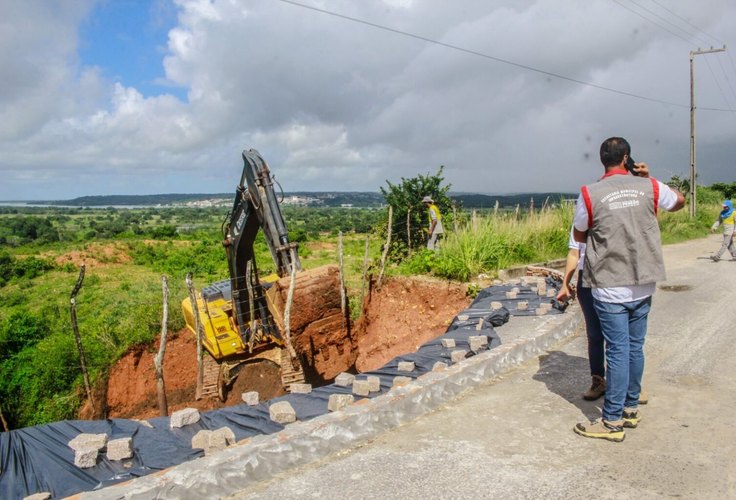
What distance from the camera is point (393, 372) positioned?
489cm

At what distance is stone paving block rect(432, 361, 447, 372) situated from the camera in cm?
468

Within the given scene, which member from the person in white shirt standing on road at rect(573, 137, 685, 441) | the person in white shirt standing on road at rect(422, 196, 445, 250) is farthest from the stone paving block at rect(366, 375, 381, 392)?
the person in white shirt standing on road at rect(422, 196, 445, 250)

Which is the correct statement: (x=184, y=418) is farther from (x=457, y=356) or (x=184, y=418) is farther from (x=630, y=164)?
(x=630, y=164)

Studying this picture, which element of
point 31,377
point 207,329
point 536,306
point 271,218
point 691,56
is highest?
point 691,56

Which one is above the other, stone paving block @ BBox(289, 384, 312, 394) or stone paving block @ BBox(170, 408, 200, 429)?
stone paving block @ BBox(170, 408, 200, 429)

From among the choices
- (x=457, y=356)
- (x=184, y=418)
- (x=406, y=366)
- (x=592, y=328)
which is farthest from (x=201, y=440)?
(x=592, y=328)

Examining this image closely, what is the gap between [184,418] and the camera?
3947 mm

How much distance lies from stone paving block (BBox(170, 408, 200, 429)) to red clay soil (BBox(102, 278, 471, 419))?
5.66 meters

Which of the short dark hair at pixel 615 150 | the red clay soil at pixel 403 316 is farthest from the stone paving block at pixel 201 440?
the red clay soil at pixel 403 316

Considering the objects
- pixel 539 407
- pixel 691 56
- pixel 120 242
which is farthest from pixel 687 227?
pixel 120 242

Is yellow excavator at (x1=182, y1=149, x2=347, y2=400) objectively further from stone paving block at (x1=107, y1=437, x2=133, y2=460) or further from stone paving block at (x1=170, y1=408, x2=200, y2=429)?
stone paving block at (x1=107, y1=437, x2=133, y2=460)

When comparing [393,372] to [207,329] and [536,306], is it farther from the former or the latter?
[207,329]

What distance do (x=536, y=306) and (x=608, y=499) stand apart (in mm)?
4531

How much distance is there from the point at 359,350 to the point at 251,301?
3363 millimetres
